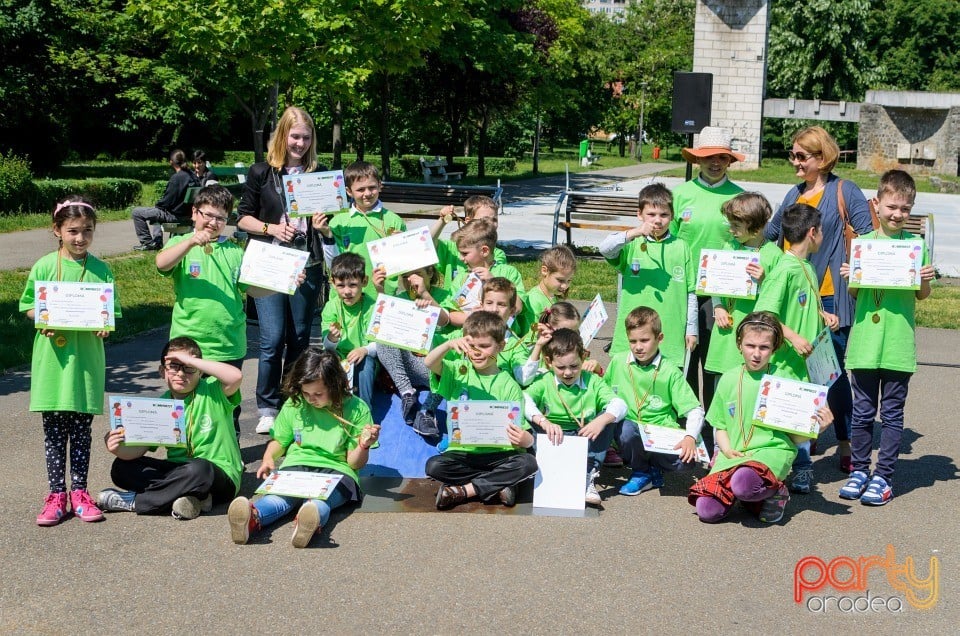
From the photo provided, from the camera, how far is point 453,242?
8156mm

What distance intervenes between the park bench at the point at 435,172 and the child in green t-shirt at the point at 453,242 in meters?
23.2

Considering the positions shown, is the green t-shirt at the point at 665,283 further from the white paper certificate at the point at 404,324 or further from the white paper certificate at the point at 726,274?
the white paper certificate at the point at 404,324

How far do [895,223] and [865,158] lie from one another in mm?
38779

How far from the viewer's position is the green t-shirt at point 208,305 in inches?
252

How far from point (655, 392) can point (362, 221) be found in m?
2.43

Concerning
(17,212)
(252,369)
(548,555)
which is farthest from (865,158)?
(548,555)

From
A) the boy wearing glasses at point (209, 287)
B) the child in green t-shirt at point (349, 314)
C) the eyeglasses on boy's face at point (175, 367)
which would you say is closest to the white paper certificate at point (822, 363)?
the child in green t-shirt at point (349, 314)

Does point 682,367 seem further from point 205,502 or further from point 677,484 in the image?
point 205,502

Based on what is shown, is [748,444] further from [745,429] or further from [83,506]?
[83,506]

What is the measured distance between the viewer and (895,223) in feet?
20.5

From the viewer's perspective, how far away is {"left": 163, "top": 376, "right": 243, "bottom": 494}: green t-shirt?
589 cm

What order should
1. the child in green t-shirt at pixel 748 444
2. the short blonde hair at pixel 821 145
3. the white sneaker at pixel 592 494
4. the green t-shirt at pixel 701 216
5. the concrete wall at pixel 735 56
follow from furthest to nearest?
the concrete wall at pixel 735 56 < the green t-shirt at pixel 701 216 < the short blonde hair at pixel 821 145 < the white sneaker at pixel 592 494 < the child in green t-shirt at pixel 748 444

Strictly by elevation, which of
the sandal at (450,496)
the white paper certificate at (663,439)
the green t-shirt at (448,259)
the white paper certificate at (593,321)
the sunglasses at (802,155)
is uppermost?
the sunglasses at (802,155)

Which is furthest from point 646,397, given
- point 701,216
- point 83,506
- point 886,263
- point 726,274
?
point 83,506
